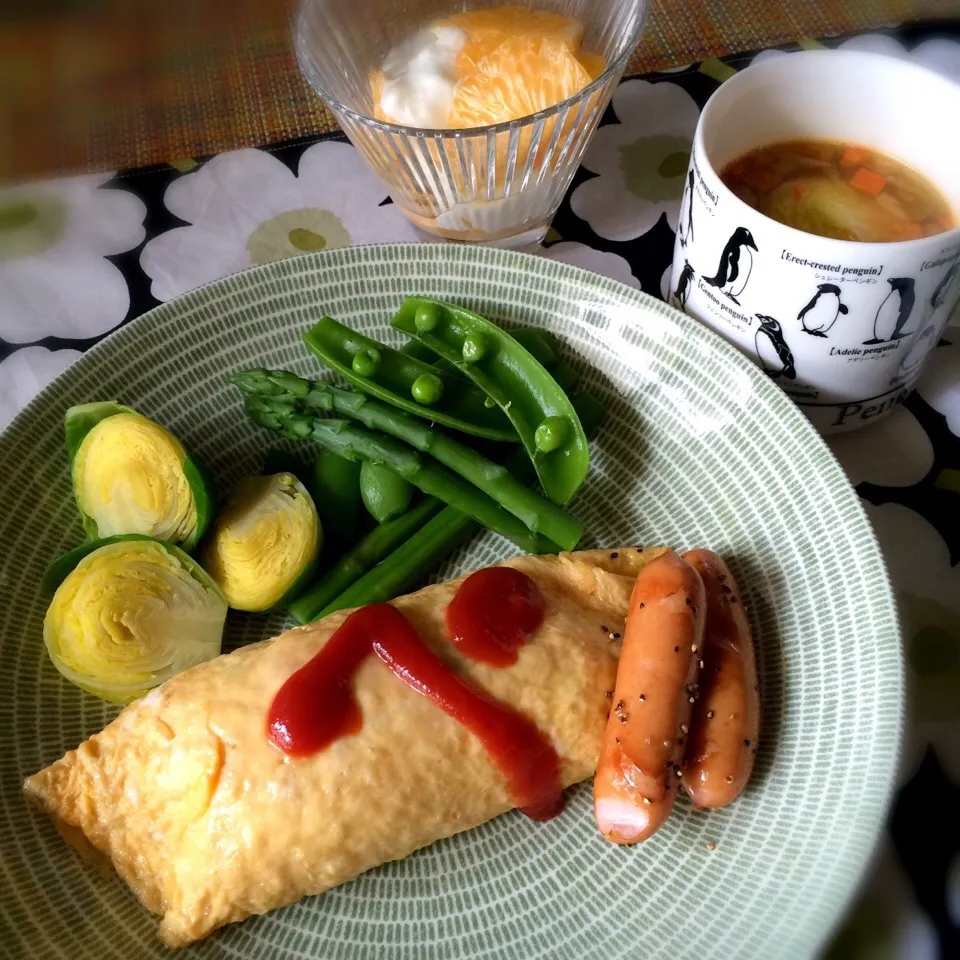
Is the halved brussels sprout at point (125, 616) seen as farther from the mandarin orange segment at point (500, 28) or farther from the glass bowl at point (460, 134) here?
the mandarin orange segment at point (500, 28)

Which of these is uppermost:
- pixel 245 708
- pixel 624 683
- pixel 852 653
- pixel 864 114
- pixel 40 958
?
pixel 864 114

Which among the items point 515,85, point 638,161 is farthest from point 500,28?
point 638,161

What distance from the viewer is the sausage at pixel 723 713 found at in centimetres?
193

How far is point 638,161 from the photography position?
11.1 ft

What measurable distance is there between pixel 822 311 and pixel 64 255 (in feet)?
8.83

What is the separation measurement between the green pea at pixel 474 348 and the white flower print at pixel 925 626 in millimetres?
1246

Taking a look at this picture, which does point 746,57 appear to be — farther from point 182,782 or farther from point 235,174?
point 182,782

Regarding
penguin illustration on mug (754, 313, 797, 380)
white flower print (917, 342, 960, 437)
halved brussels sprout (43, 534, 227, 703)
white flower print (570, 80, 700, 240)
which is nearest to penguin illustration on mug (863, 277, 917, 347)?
penguin illustration on mug (754, 313, 797, 380)

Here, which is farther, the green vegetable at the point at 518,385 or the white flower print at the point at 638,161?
the white flower print at the point at 638,161

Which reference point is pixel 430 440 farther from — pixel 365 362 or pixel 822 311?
pixel 822 311

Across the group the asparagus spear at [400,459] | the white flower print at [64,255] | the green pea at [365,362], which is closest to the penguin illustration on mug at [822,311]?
the asparagus spear at [400,459]

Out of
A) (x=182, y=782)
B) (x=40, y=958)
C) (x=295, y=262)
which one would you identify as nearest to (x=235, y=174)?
(x=295, y=262)

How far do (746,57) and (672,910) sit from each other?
334 centimetres

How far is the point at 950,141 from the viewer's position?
2.26 metres
